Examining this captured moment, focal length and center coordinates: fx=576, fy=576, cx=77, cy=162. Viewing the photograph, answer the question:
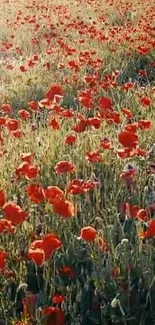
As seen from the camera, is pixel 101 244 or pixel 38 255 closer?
pixel 38 255

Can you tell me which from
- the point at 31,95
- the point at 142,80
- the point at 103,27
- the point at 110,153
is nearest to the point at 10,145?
the point at 110,153

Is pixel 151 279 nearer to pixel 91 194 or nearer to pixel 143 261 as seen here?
pixel 143 261

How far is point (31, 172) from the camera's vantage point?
2.34 meters

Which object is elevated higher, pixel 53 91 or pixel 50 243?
pixel 53 91

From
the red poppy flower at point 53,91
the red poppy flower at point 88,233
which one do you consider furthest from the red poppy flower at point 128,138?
the red poppy flower at point 53,91

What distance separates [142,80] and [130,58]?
36 centimetres

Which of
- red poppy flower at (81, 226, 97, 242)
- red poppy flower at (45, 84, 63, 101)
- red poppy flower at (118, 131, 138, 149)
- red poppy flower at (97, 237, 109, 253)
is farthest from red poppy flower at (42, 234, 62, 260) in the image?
red poppy flower at (45, 84, 63, 101)

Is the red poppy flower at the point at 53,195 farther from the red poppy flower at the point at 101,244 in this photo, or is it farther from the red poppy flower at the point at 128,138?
the red poppy flower at the point at 128,138

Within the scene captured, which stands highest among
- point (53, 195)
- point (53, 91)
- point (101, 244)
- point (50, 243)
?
point (53, 91)

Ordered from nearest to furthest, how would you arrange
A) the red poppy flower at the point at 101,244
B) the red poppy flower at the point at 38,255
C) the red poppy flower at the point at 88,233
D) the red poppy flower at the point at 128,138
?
the red poppy flower at the point at 38,255, the red poppy flower at the point at 88,233, the red poppy flower at the point at 101,244, the red poppy flower at the point at 128,138

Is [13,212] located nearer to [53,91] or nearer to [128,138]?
[128,138]

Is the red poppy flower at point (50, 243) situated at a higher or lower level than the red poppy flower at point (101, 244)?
higher

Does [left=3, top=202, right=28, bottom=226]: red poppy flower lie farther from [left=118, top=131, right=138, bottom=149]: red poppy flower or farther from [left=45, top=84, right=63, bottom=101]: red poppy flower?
[left=45, top=84, right=63, bottom=101]: red poppy flower

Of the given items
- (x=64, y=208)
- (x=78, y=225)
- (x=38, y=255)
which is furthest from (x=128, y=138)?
(x=38, y=255)
